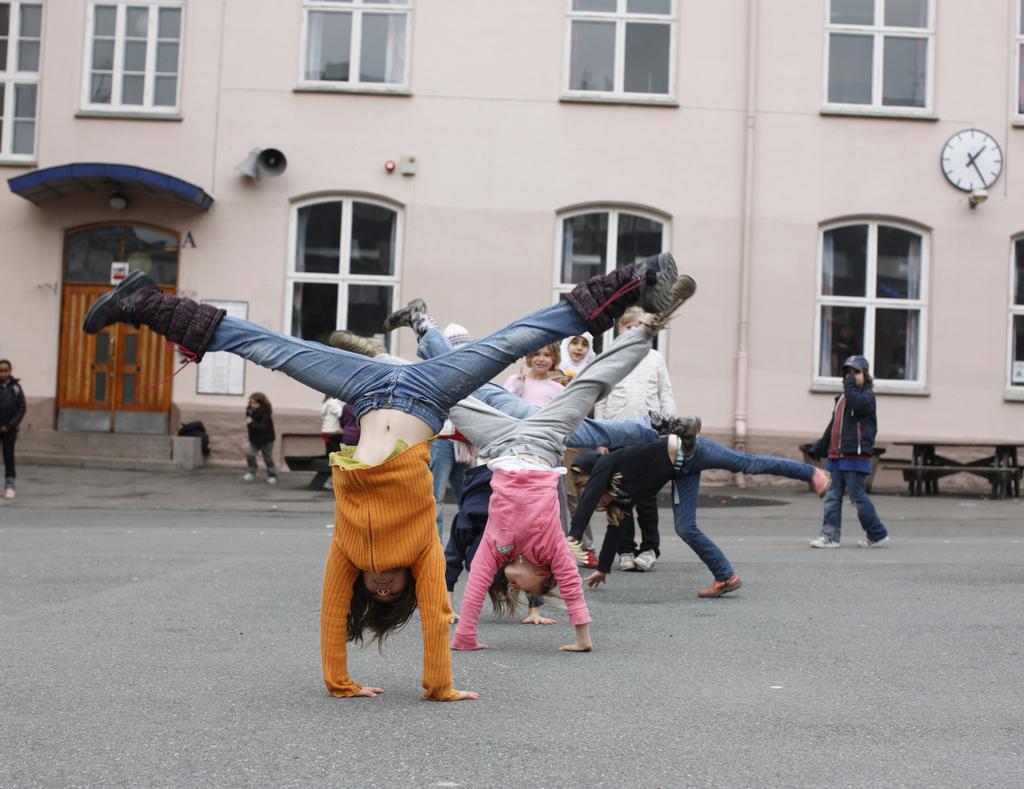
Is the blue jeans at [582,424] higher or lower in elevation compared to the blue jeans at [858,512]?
higher

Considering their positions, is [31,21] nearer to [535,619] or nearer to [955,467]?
[955,467]

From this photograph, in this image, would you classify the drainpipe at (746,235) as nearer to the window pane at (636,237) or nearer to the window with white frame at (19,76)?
the window pane at (636,237)

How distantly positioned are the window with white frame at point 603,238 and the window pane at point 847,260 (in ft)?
8.73

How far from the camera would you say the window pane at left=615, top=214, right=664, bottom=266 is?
21844 millimetres

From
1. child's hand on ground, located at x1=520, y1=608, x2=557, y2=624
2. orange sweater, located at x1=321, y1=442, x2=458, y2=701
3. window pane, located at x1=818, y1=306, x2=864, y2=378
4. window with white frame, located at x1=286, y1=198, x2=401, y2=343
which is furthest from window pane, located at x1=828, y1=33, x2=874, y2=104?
orange sweater, located at x1=321, y1=442, x2=458, y2=701

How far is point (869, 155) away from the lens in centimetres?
2164

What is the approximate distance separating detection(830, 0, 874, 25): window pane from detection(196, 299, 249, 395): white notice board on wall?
1035 centimetres

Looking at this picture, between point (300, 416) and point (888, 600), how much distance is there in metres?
13.6

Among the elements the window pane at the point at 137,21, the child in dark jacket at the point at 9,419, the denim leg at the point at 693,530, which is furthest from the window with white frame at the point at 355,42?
the denim leg at the point at 693,530

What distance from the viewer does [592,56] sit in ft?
71.8

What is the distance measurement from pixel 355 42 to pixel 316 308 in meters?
4.24

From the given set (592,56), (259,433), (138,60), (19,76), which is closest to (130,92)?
(138,60)

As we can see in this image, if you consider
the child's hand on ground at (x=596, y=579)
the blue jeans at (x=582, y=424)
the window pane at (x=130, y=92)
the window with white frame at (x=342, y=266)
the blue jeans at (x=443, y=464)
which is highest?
the window pane at (x=130, y=92)

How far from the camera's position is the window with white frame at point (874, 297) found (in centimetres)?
2181
